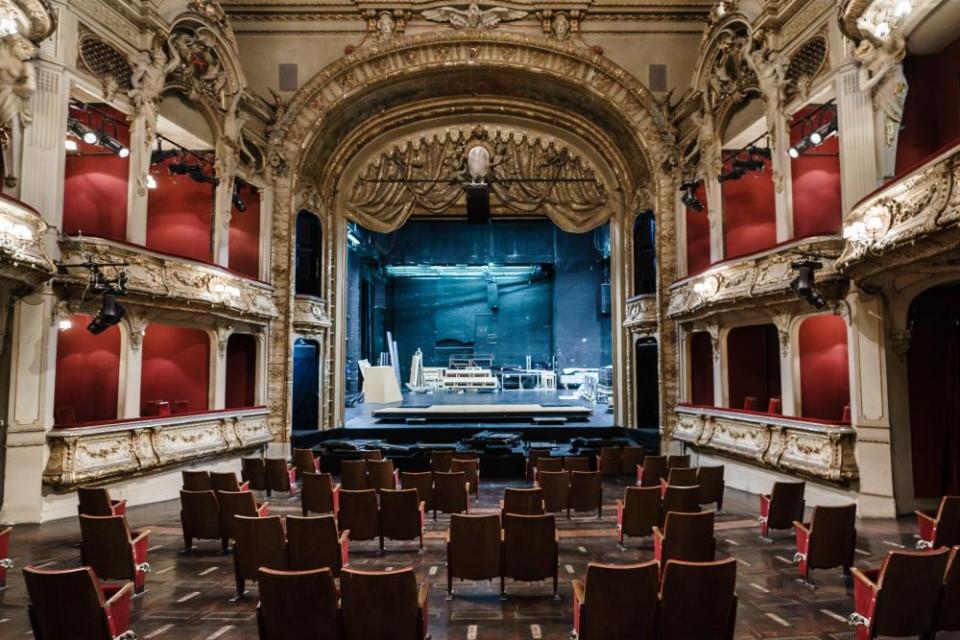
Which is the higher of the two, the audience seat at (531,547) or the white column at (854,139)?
the white column at (854,139)

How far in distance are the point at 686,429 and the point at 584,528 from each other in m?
5.21

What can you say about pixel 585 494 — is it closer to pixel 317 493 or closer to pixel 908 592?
pixel 317 493

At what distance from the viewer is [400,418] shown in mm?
13797

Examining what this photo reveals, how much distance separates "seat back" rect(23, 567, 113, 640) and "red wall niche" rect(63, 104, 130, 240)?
25.3 feet

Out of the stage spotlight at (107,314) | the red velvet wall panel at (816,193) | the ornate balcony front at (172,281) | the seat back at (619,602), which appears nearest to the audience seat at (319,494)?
the stage spotlight at (107,314)

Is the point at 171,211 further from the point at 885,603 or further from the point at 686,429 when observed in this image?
the point at 885,603

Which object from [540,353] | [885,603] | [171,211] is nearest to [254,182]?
[171,211]

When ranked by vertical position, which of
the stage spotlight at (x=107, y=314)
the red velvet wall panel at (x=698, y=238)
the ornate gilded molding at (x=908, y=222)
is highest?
the red velvet wall panel at (x=698, y=238)

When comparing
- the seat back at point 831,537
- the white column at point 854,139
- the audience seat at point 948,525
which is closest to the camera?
the audience seat at point 948,525

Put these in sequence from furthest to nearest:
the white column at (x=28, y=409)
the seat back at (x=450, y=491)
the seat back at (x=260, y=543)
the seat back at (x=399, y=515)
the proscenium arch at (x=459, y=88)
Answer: the proscenium arch at (x=459, y=88), the white column at (x=28, y=409), the seat back at (x=450, y=491), the seat back at (x=399, y=515), the seat back at (x=260, y=543)

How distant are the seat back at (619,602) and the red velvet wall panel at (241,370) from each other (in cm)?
1079

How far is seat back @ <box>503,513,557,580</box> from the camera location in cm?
452

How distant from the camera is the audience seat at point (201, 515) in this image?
230 inches

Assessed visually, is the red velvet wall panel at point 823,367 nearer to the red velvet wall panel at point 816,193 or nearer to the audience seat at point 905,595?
the red velvet wall panel at point 816,193
